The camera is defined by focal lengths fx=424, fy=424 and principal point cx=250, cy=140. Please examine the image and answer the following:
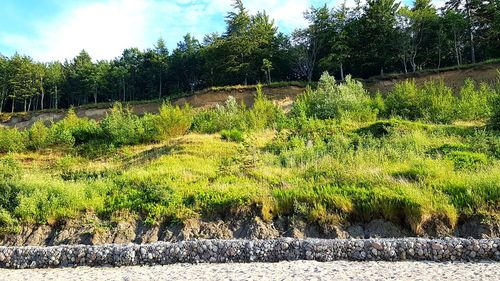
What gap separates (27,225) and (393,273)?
32.3ft

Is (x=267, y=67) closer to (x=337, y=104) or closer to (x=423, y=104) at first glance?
(x=337, y=104)

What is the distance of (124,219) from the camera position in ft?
38.0

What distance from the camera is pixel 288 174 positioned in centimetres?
1345

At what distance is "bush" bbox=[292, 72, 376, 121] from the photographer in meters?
25.5

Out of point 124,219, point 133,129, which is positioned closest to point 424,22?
point 133,129

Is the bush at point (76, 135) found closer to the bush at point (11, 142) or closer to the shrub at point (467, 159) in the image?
the bush at point (11, 142)

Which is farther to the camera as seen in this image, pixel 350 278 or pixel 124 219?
pixel 124 219

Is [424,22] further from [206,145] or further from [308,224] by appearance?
[308,224]

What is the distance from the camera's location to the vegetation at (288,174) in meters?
10.2

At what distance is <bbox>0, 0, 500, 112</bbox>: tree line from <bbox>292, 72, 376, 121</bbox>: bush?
20722 mm

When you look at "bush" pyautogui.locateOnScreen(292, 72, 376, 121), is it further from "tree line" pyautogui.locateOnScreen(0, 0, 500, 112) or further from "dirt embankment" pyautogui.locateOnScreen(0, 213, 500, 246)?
"tree line" pyautogui.locateOnScreen(0, 0, 500, 112)

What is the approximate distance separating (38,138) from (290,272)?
87.7 ft

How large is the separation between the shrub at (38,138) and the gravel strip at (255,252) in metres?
21.1

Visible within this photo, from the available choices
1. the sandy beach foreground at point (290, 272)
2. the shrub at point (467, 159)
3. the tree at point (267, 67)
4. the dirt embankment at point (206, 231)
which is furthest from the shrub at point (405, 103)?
the tree at point (267, 67)
